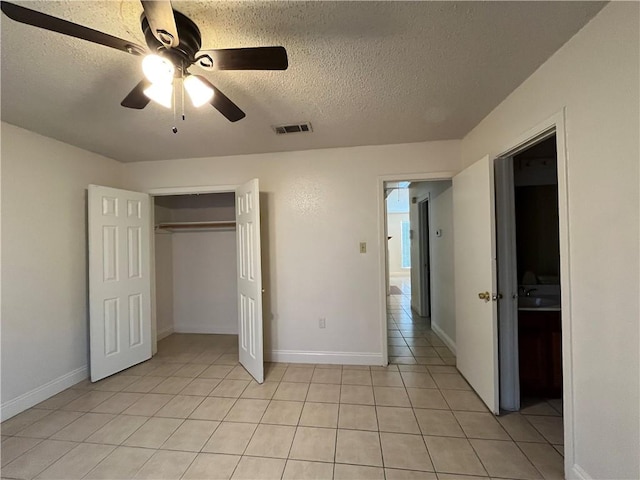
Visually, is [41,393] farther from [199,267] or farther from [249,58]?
[249,58]

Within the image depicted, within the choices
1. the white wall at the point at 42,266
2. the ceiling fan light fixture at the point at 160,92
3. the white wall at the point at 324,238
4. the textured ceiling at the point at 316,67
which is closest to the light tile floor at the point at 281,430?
the white wall at the point at 42,266

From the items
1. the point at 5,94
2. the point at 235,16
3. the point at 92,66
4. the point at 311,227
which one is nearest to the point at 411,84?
the point at 235,16

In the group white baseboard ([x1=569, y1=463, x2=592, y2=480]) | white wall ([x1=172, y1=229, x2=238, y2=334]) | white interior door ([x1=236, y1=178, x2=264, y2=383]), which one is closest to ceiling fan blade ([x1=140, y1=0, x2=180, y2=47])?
white interior door ([x1=236, y1=178, x2=264, y2=383])

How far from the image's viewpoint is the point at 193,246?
13.9ft

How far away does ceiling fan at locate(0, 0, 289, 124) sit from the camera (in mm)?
959

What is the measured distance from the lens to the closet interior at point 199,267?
4160 millimetres

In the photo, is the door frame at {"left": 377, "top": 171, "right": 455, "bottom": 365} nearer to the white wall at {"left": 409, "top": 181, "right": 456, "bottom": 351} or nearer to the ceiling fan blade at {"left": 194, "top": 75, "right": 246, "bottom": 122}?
the white wall at {"left": 409, "top": 181, "right": 456, "bottom": 351}

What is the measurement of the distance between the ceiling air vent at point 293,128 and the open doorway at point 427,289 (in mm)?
1124

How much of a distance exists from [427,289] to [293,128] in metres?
3.74

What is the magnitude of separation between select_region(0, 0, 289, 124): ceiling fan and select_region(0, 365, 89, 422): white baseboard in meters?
2.67

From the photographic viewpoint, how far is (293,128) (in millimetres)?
2463

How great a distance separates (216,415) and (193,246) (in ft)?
8.92

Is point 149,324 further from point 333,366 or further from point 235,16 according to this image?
point 235,16

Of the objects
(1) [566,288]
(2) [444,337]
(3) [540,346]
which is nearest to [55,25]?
(1) [566,288]
